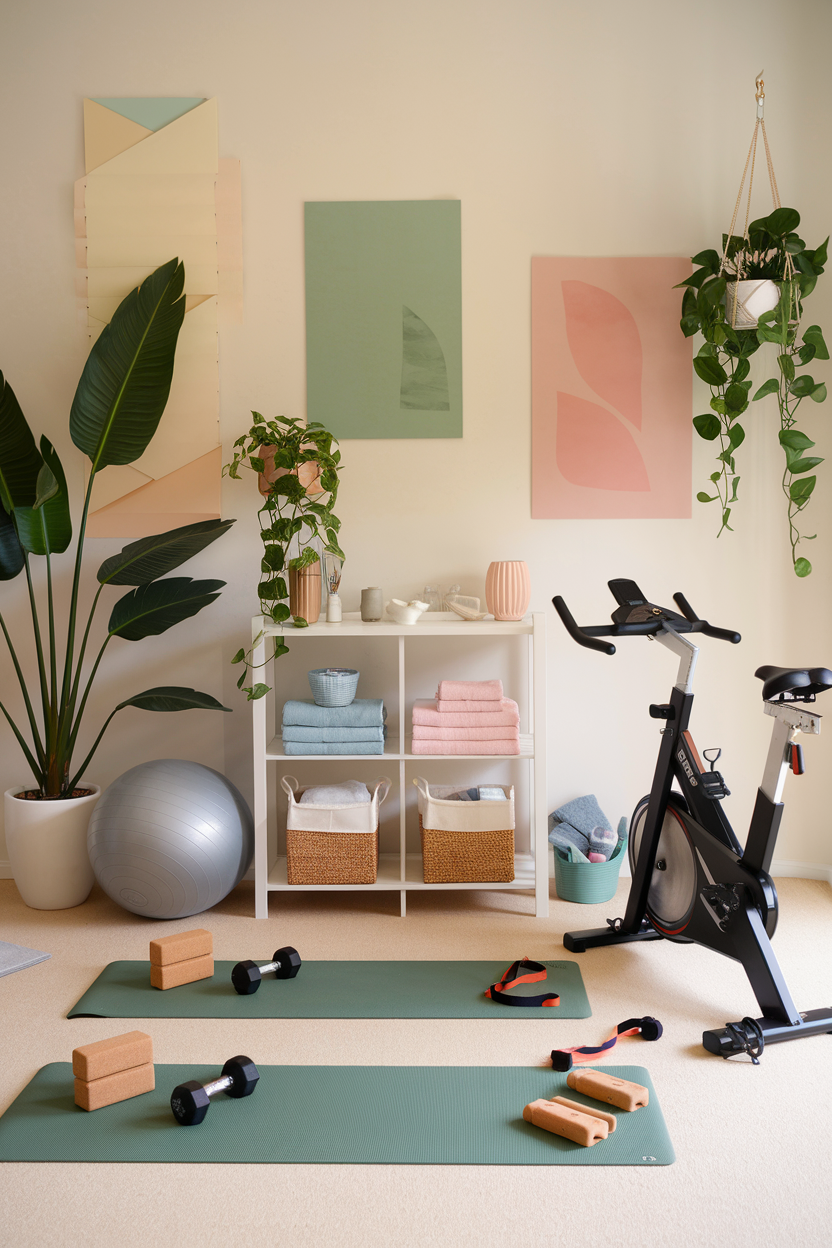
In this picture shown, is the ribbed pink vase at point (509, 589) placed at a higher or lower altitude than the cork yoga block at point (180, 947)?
higher

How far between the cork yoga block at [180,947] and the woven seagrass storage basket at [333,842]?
455mm

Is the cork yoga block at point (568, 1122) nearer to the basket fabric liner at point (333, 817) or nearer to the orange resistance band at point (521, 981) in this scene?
the orange resistance band at point (521, 981)

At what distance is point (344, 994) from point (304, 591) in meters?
1.20

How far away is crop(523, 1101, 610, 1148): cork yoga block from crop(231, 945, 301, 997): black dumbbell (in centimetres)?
82

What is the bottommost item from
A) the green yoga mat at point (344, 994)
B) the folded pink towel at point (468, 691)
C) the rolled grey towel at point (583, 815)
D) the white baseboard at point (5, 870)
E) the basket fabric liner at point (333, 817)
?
the white baseboard at point (5, 870)

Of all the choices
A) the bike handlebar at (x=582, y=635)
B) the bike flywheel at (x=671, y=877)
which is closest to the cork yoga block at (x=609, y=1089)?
the bike flywheel at (x=671, y=877)

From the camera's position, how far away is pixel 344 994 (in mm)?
2354

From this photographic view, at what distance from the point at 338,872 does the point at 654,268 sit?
7.44 ft

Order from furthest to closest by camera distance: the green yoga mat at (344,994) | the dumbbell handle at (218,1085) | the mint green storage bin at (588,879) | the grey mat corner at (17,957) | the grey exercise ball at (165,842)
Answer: the mint green storage bin at (588,879) → the grey exercise ball at (165,842) → the grey mat corner at (17,957) → the green yoga mat at (344,994) → the dumbbell handle at (218,1085)

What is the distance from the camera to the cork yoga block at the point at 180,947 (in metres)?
2.37

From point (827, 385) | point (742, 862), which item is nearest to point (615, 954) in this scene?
point (742, 862)

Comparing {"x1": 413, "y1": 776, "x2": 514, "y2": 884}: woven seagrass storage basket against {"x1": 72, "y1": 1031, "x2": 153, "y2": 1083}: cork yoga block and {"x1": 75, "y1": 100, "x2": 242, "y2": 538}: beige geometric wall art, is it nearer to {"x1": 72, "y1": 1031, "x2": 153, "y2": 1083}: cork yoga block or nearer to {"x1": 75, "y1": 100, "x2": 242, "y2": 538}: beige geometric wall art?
{"x1": 72, "y1": 1031, "x2": 153, "y2": 1083}: cork yoga block

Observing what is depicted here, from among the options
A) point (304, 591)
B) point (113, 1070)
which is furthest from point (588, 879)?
point (113, 1070)

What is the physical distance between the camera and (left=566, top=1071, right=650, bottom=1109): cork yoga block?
183 cm
